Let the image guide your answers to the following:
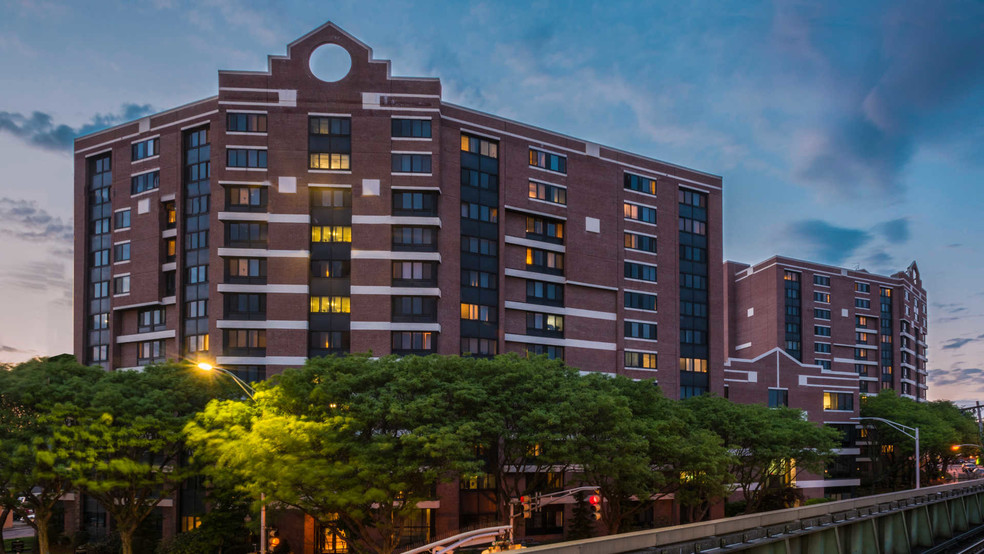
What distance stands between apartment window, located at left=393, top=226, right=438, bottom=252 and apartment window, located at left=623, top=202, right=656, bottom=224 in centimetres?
2535

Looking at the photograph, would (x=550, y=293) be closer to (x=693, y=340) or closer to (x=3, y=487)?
(x=693, y=340)

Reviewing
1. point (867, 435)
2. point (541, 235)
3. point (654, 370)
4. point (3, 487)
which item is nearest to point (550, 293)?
point (541, 235)

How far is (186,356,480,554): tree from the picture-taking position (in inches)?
1448

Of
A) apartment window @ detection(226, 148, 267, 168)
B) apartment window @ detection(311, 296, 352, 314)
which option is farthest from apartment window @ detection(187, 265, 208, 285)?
apartment window @ detection(311, 296, 352, 314)

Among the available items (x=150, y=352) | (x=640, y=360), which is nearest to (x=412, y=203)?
(x=150, y=352)

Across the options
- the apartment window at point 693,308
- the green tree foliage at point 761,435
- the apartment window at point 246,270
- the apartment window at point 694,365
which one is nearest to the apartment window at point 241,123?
the apartment window at point 246,270

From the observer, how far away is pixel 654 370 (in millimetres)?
77375

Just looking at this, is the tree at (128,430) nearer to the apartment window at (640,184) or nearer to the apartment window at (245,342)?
the apartment window at (245,342)

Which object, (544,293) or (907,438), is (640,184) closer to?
(544,293)

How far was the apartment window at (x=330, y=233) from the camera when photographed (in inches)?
2408

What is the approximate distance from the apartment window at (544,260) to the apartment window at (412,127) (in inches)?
632

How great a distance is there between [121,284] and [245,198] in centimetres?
1740

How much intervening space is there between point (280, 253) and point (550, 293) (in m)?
26.9

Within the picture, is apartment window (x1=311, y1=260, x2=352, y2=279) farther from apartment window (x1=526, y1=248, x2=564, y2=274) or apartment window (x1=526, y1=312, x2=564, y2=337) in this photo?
apartment window (x1=526, y1=312, x2=564, y2=337)
